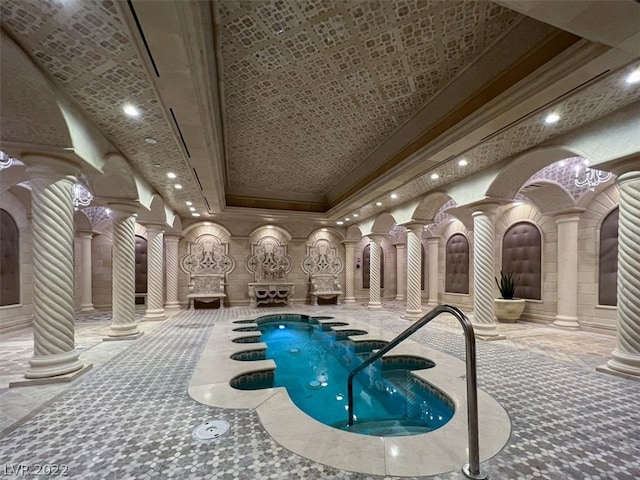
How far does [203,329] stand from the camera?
6656mm

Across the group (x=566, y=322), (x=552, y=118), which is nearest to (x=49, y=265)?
(x=552, y=118)

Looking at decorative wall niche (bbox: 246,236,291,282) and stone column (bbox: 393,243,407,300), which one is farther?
stone column (bbox: 393,243,407,300)

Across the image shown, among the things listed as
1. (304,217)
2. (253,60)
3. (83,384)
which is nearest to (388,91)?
(253,60)

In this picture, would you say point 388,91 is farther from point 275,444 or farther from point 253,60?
point 275,444

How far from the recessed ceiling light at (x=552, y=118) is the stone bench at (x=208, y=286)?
32.4ft

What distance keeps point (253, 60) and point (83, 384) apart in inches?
166

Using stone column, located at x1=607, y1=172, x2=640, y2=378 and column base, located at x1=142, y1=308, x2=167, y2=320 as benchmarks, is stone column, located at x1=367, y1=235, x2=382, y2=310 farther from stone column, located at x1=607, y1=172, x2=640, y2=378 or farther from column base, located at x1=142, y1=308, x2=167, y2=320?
stone column, located at x1=607, y1=172, x2=640, y2=378

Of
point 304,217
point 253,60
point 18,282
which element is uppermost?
point 253,60

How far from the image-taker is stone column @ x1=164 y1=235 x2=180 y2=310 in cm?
1008

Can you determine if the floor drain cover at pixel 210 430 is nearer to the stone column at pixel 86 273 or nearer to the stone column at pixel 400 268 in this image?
the stone column at pixel 86 273

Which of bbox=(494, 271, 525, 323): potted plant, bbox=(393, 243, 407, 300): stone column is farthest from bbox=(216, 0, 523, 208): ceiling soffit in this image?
bbox=(393, 243, 407, 300): stone column

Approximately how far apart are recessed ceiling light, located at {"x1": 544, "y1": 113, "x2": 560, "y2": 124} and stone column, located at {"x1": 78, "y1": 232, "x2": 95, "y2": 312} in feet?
39.0

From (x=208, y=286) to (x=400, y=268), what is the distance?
8.27 meters

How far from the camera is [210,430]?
2391 mm
